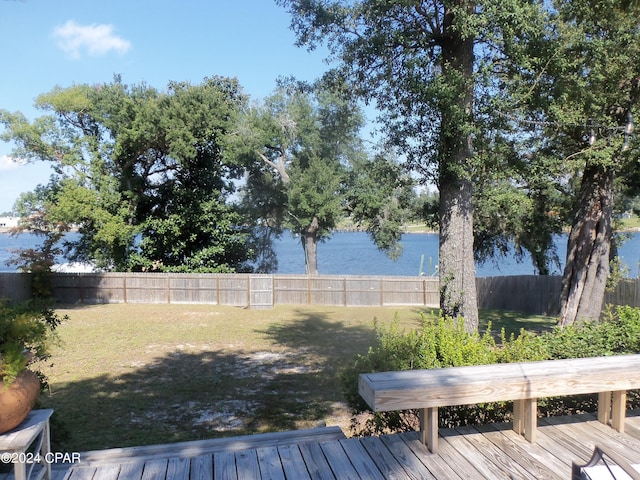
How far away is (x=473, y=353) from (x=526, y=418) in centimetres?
78

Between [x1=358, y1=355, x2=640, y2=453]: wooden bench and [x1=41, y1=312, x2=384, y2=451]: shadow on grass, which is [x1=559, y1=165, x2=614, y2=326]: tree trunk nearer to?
[x1=41, y1=312, x2=384, y2=451]: shadow on grass

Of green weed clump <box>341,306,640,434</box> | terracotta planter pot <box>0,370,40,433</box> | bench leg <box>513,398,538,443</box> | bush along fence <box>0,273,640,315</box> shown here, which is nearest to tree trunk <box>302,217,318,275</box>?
bush along fence <box>0,273,640,315</box>

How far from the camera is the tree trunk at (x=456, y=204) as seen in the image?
21.6 feet

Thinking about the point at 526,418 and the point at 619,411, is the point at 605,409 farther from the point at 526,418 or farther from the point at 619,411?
the point at 526,418

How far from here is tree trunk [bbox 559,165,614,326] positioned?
9148 millimetres

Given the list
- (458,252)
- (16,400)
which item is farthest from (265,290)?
(16,400)

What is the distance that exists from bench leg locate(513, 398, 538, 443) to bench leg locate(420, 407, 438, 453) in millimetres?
634

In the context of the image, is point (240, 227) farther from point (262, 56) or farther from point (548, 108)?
point (548, 108)

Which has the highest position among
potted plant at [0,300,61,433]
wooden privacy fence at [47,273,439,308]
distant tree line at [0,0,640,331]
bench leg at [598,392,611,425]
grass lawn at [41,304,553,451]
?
distant tree line at [0,0,640,331]

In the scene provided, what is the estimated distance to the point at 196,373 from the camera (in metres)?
8.73

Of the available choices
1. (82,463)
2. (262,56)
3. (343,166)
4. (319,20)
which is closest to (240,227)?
(343,166)

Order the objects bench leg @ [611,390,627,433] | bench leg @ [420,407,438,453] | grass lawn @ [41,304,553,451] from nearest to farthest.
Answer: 1. bench leg @ [420,407,438,453]
2. bench leg @ [611,390,627,433]
3. grass lawn @ [41,304,553,451]

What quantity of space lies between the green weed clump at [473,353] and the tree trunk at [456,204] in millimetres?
2387

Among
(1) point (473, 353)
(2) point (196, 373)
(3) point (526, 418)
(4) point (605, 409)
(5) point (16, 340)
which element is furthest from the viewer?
(2) point (196, 373)
